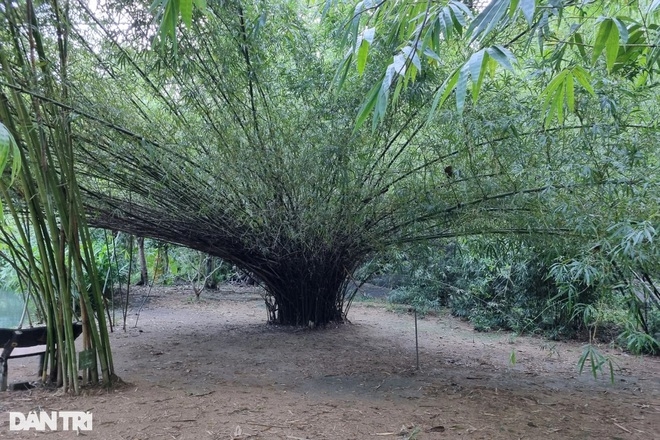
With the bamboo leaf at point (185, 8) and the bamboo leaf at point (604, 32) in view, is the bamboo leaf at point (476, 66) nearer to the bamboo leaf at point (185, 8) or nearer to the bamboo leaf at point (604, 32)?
the bamboo leaf at point (604, 32)

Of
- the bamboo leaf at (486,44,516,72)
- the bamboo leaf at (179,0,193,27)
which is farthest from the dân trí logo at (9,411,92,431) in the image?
the bamboo leaf at (486,44,516,72)

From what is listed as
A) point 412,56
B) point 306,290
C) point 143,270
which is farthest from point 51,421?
point 143,270

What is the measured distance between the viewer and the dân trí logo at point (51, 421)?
2.11m

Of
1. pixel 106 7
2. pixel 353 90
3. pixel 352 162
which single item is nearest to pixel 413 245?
pixel 352 162

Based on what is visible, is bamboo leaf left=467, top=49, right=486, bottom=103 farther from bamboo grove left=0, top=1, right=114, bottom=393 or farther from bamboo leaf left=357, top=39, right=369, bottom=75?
bamboo grove left=0, top=1, right=114, bottom=393

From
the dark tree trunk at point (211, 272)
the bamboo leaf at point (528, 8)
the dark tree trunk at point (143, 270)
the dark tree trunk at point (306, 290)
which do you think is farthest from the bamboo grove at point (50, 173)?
the dark tree trunk at point (143, 270)

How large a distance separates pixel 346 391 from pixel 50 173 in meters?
2.03

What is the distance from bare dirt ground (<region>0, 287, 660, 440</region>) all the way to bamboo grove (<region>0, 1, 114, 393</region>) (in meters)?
0.26

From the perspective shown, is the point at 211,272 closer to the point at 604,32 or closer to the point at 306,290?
the point at 306,290

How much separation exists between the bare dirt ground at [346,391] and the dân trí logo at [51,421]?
43 millimetres

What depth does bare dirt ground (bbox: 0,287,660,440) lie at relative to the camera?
7.32 ft

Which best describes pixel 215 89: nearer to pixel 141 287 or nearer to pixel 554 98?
pixel 554 98

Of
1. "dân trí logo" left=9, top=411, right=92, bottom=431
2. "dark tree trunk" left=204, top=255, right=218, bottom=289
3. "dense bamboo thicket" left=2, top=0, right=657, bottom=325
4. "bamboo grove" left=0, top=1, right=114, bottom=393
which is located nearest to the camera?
"dân trí logo" left=9, top=411, right=92, bottom=431

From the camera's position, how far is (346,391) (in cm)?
289
